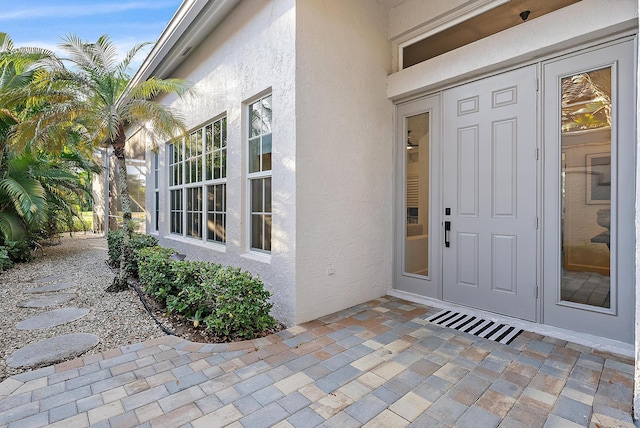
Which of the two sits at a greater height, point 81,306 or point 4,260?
point 4,260

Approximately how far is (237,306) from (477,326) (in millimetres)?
2584

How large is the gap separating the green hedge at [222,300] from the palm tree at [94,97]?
2.24 m

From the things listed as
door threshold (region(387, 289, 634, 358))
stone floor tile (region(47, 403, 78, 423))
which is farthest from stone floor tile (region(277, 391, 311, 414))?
door threshold (region(387, 289, 634, 358))

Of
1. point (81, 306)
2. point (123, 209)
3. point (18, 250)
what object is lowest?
point (81, 306)

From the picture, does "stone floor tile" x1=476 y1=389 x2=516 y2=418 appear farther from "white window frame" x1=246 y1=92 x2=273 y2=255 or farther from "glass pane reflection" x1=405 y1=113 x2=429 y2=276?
"white window frame" x1=246 y1=92 x2=273 y2=255

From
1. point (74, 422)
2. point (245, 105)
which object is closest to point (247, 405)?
point (74, 422)

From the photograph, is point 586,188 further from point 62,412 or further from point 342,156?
point 62,412

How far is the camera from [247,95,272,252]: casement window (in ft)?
14.3

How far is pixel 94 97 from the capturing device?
5.25 metres

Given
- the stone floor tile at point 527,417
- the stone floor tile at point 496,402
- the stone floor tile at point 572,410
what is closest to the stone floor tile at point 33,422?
the stone floor tile at point 496,402

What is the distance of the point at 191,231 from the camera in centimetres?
676

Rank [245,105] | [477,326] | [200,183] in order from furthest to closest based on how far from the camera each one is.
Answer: [200,183]
[245,105]
[477,326]

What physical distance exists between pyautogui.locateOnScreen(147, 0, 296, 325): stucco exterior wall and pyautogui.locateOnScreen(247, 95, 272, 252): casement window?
117 mm

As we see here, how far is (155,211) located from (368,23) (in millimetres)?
7324
